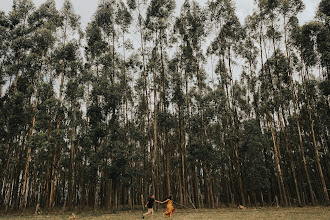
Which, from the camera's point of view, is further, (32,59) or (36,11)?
(36,11)

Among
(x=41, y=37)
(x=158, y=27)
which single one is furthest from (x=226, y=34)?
(x=41, y=37)

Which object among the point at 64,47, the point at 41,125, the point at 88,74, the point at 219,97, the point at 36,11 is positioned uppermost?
the point at 36,11

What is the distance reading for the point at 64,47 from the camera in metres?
21.4

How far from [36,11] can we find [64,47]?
14.8ft

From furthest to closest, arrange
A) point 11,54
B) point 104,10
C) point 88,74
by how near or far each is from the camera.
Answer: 1. point 104,10
2. point 11,54
3. point 88,74

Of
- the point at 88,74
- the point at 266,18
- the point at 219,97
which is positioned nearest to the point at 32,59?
the point at 88,74

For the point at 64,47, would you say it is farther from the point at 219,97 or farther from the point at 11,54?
the point at 219,97

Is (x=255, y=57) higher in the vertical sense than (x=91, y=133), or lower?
higher

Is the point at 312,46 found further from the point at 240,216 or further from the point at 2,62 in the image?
the point at 2,62

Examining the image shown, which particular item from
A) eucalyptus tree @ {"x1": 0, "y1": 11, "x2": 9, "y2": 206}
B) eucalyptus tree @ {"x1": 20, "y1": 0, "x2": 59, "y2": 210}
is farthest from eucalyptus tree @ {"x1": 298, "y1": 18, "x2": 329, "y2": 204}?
Answer: eucalyptus tree @ {"x1": 0, "y1": 11, "x2": 9, "y2": 206}

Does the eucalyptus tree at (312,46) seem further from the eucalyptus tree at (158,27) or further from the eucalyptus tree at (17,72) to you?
the eucalyptus tree at (17,72)

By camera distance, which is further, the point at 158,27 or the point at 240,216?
the point at 158,27

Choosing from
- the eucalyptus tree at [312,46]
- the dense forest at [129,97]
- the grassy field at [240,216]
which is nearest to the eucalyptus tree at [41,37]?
the dense forest at [129,97]

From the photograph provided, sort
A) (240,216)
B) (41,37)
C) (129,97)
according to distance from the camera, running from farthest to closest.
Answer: (129,97) → (41,37) → (240,216)
